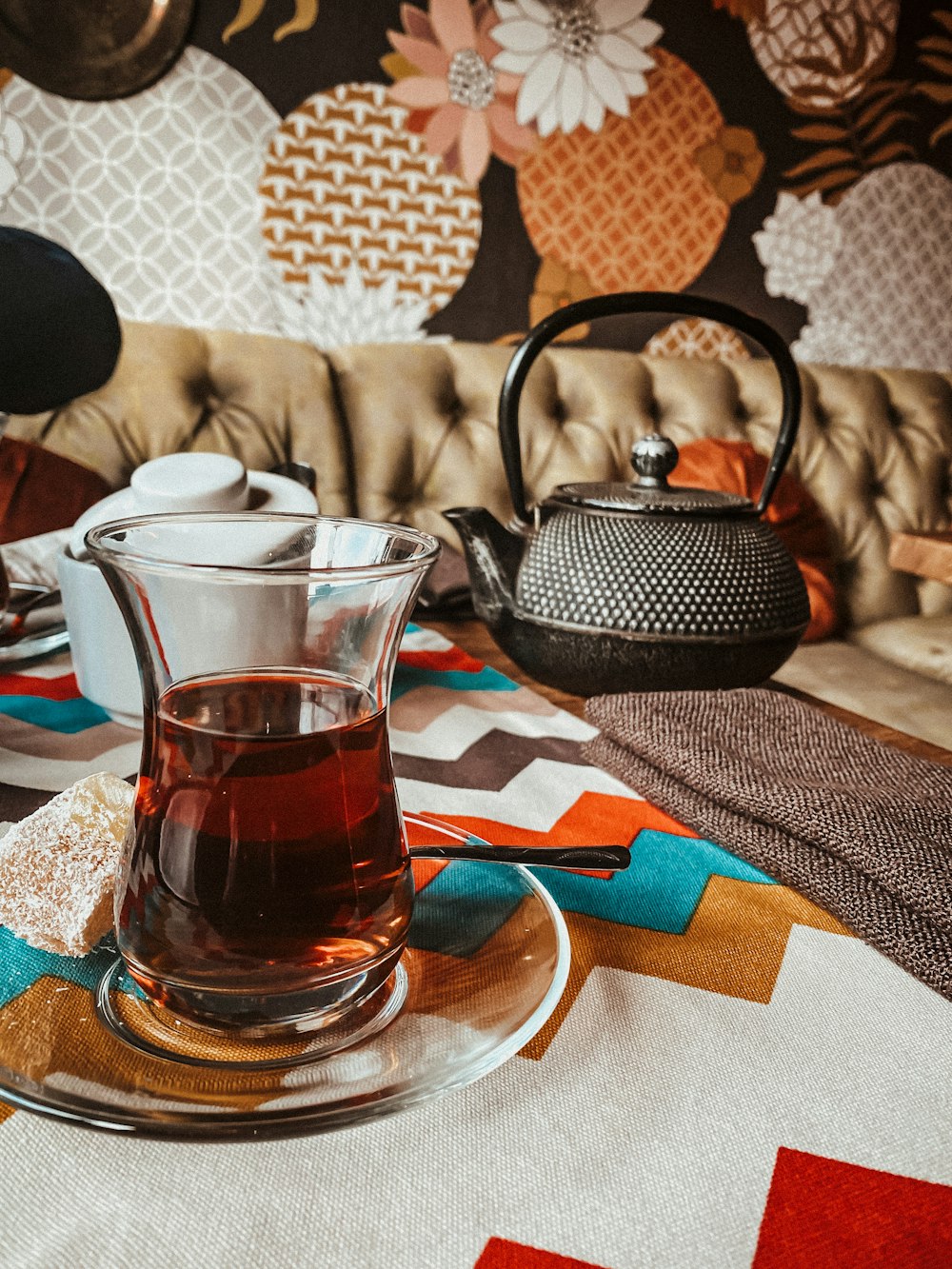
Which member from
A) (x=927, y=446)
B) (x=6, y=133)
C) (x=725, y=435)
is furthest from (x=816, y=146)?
(x=6, y=133)

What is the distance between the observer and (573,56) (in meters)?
2.04

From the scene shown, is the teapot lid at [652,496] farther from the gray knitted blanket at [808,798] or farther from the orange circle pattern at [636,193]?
the orange circle pattern at [636,193]

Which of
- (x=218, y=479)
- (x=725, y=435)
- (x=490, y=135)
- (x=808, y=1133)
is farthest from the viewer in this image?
(x=490, y=135)

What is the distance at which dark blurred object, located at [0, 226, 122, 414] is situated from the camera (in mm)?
832

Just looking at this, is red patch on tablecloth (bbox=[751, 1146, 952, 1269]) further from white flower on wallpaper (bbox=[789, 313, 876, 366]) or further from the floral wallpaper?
white flower on wallpaper (bbox=[789, 313, 876, 366])

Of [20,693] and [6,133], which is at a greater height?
[6,133]

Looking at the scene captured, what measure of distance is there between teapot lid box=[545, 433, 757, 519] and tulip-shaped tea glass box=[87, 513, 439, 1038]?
50 centimetres

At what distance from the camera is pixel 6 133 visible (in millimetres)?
1660

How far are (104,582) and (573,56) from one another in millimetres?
1968

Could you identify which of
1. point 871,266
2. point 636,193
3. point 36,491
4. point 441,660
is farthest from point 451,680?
point 871,266

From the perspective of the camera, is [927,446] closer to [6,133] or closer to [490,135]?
[490,135]

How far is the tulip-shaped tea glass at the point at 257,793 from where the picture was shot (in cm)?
28

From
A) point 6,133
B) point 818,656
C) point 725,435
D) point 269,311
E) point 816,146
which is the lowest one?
point 818,656

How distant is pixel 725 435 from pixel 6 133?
1.47 metres
